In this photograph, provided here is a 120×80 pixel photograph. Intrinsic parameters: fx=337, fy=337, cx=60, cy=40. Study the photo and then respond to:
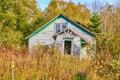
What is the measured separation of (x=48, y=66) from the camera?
735 cm

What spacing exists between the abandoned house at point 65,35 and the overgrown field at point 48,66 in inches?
963

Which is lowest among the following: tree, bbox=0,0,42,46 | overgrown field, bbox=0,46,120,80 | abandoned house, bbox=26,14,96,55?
overgrown field, bbox=0,46,120,80

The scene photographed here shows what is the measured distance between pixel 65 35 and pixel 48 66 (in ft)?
85.4

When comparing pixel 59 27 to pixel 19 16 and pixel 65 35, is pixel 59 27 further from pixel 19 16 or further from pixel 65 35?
pixel 19 16

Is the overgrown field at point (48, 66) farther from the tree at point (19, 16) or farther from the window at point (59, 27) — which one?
the tree at point (19, 16)

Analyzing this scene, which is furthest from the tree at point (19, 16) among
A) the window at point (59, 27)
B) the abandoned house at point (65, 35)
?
the window at point (59, 27)

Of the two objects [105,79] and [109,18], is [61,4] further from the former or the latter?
[105,79]

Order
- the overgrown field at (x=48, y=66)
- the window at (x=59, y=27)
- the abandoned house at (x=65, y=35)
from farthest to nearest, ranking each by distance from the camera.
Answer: the window at (x=59, y=27)
the abandoned house at (x=65, y=35)
the overgrown field at (x=48, y=66)

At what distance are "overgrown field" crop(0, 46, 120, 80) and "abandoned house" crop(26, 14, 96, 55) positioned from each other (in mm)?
24461

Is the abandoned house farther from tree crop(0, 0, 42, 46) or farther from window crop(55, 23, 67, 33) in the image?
tree crop(0, 0, 42, 46)

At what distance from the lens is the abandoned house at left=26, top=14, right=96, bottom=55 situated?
33.3 meters

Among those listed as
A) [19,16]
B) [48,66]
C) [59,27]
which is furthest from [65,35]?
[48,66]

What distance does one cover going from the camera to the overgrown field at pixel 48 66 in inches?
268

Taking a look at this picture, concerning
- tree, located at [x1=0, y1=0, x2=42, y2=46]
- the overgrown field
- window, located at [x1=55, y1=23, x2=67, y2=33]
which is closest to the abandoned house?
window, located at [x1=55, y1=23, x2=67, y2=33]
